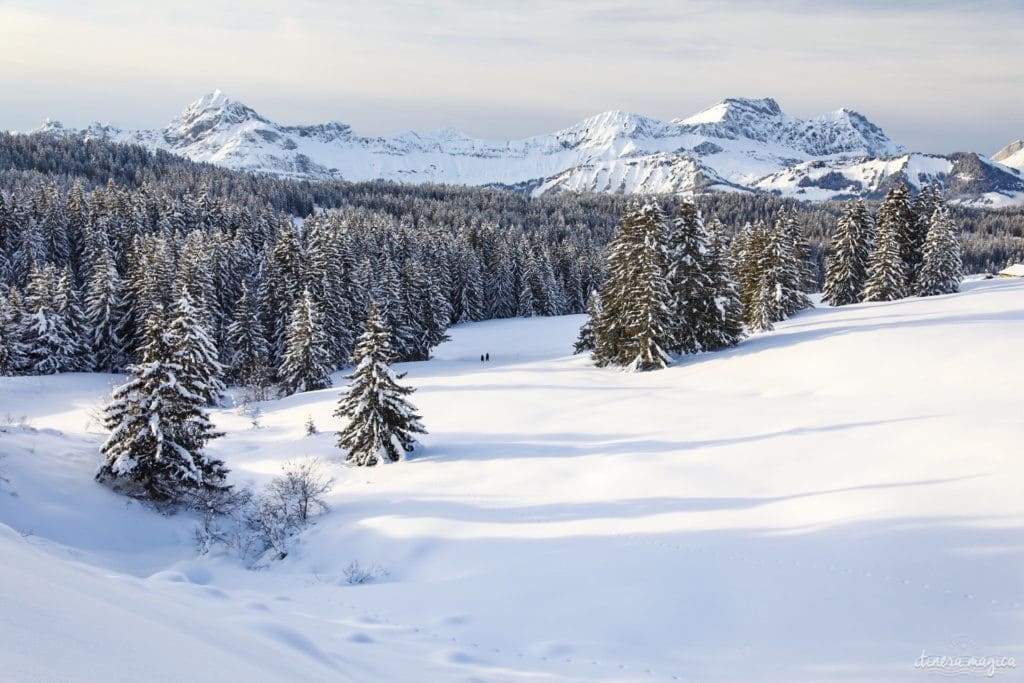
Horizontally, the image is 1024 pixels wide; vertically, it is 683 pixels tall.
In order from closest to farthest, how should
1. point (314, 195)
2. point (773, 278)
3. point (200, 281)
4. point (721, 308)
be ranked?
point (721, 308) → point (773, 278) → point (200, 281) → point (314, 195)

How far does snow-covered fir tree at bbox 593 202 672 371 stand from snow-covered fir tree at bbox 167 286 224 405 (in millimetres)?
24221

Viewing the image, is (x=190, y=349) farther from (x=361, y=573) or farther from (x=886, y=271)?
(x=886, y=271)

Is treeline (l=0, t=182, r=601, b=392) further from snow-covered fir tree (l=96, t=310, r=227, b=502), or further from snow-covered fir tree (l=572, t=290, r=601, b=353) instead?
snow-covered fir tree (l=96, t=310, r=227, b=502)

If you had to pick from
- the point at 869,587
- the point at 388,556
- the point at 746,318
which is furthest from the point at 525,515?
the point at 746,318

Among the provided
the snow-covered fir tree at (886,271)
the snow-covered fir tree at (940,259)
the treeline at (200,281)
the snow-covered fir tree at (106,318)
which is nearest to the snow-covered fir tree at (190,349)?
the treeline at (200,281)

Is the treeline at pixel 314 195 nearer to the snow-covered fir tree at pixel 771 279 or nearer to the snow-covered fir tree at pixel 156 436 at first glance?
the snow-covered fir tree at pixel 771 279

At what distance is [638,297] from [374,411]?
69.2 ft

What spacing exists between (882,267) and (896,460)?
3884cm

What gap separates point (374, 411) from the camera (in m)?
23.8

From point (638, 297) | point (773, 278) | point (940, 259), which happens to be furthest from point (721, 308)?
point (940, 259)

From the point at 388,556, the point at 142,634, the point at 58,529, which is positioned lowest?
the point at 388,556

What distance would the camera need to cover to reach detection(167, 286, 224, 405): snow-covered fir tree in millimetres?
19688

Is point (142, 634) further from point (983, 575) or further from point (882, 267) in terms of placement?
point (882, 267)

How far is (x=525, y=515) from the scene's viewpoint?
17156 mm
